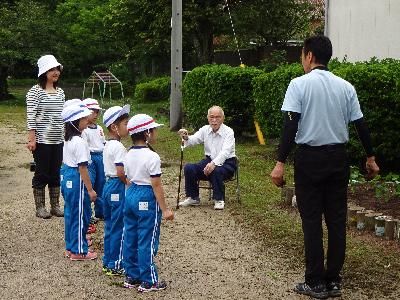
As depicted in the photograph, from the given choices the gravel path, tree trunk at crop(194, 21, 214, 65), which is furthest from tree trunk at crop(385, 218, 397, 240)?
tree trunk at crop(194, 21, 214, 65)

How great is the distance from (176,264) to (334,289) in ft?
5.38

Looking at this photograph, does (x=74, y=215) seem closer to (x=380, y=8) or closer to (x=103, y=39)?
(x=380, y=8)

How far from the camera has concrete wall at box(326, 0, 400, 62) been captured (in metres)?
14.0

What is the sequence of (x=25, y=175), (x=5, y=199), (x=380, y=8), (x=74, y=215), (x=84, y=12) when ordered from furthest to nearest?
(x=84, y=12)
(x=380, y=8)
(x=25, y=175)
(x=5, y=199)
(x=74, y=215)

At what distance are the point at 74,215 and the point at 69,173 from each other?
40cm

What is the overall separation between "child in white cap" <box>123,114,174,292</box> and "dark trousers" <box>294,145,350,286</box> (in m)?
1.09

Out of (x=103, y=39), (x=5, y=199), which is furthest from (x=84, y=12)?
(x=5, y=199)

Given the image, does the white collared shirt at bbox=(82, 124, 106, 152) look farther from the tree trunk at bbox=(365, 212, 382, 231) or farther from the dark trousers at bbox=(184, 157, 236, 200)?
the tree trunk at bbox=(365, 212, 382, 231)

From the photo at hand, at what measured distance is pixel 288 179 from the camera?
36.0ft

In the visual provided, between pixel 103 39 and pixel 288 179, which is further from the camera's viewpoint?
pixel 103 39

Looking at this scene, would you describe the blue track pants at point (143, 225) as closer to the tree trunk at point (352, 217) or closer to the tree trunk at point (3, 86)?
the tree trunk at point (352, 217)

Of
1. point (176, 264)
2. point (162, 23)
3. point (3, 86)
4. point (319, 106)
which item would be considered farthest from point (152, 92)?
point (319, 106)

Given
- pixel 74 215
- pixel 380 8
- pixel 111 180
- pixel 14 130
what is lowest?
pixel 14 130

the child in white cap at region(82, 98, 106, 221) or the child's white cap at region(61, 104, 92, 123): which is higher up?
the child's white cap at region(61, 104, 92, 123)
